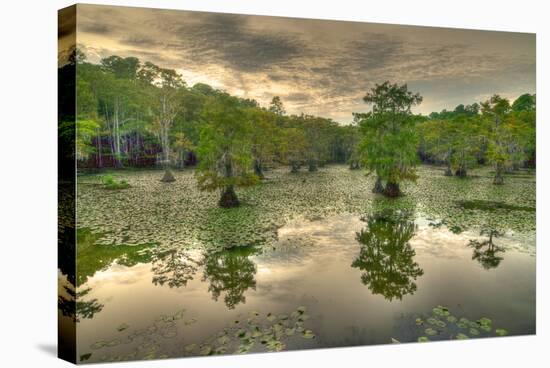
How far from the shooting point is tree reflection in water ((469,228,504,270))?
9.35 meters

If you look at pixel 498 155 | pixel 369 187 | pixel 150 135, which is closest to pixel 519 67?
pixel 498 155

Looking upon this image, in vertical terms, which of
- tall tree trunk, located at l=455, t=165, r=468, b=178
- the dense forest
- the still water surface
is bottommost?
the still water surface

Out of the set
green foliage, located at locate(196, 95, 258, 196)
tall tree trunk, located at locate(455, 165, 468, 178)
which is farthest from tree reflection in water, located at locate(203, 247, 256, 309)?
tall tree trunk, located at locate(455, 165, 468, 178)

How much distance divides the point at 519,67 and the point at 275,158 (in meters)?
4.99

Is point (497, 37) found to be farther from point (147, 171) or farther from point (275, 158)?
point (147, 171)

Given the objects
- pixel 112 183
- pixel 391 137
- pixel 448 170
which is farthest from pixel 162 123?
pixel 448 170

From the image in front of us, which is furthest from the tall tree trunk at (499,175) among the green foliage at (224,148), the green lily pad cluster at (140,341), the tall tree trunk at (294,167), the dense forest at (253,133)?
the green lily pad cluster at (140,341)

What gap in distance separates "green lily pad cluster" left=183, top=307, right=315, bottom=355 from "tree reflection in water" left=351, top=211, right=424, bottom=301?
1412 mm

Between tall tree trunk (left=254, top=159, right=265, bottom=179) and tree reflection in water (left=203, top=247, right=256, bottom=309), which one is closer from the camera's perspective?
tree reflection in water (left=203, top=247, right=256, bottom=309)

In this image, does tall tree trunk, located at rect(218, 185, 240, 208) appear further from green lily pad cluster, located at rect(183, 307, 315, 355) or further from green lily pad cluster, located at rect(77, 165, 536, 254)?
green lily pad cluster, located at rect(183, 307, 315, 355)

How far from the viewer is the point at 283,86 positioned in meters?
8.71

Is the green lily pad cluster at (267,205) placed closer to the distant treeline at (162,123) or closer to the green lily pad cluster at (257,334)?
the distant treeline at (162,123)

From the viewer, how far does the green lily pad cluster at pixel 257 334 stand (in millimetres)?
7582

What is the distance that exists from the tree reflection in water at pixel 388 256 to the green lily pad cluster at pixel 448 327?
54cm
